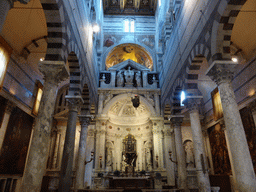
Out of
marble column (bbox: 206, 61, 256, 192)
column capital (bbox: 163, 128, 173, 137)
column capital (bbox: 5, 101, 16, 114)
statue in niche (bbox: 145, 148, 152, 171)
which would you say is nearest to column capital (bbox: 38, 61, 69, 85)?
marble column (bbox: 206, 61, 256, 192)

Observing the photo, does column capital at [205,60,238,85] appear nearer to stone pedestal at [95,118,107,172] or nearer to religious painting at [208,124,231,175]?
religious painting at [208,124,231,175]

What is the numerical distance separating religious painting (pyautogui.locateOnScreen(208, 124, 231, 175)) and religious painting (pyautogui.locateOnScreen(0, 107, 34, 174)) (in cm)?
1177

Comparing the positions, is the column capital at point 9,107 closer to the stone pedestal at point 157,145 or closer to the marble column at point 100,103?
the marble column at point 100,103

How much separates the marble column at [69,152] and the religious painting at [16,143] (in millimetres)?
3315

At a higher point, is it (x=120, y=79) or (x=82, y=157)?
(x=120, y=79)

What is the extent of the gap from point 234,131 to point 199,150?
3.02 meters

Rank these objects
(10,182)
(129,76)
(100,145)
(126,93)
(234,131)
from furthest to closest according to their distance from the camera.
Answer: (129,76) → (126,93) → (100,145) → (10,182) → (234,131)

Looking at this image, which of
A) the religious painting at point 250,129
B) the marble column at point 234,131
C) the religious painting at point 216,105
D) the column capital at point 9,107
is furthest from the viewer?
the religious painting at point 216,105

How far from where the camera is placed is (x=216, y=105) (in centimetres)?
1293

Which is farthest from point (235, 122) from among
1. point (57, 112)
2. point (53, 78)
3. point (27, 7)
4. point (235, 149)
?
point (57, 112)

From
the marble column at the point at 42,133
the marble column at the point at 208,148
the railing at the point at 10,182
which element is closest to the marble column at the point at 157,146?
the marble column at the point at 208,148

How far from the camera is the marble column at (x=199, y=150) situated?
25.7 ft

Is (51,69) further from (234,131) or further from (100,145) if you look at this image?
(100,145)

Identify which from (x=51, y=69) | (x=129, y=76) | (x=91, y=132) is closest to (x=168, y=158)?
(x=91, y=132)
